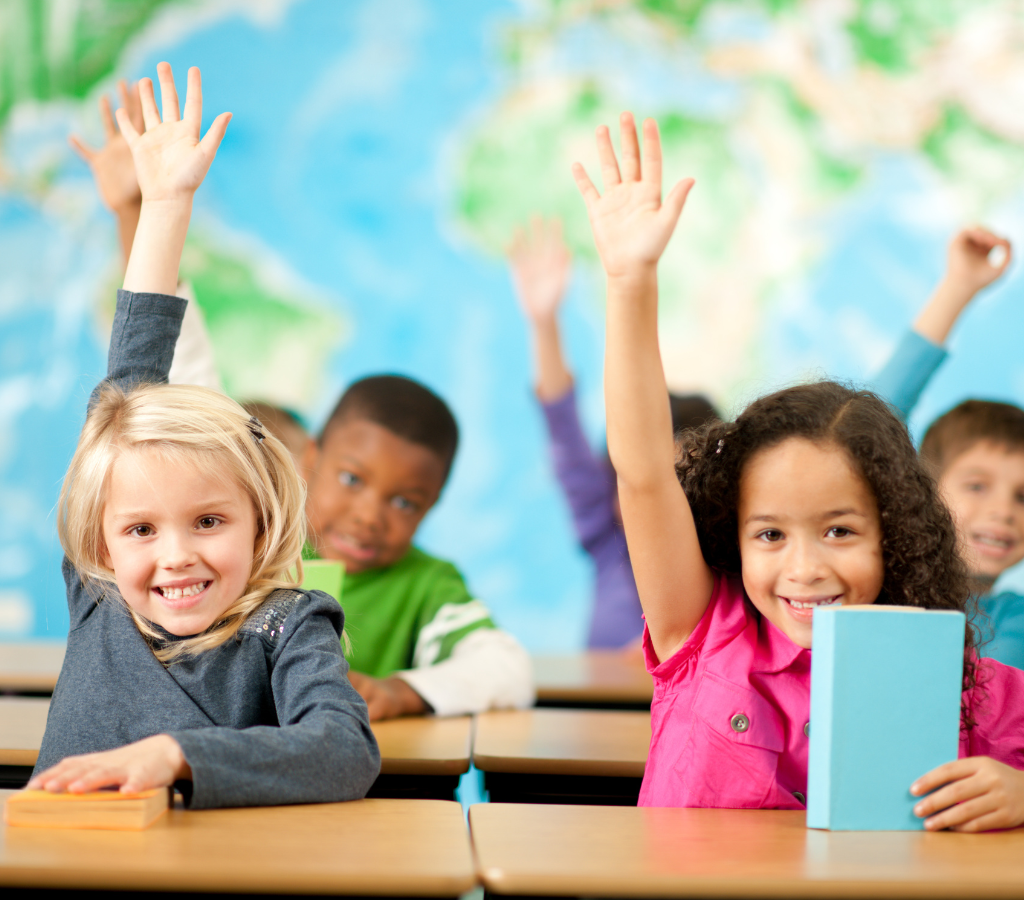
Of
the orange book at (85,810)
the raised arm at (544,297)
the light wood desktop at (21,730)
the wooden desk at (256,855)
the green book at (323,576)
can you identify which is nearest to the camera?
the wooden desk at (256,855)

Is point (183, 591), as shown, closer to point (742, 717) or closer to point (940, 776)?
point (742, 717)

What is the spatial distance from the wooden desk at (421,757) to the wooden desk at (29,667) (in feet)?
2.61

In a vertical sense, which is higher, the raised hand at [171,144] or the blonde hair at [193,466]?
the raised hand at [171,144]

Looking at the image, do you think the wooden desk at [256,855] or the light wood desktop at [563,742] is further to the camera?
the light wood desktop at [563,742]

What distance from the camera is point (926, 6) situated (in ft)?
16.3

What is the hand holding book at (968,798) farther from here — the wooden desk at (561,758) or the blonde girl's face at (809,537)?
the wooden desk at (561,758)

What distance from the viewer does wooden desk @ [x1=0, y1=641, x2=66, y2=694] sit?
2195mm

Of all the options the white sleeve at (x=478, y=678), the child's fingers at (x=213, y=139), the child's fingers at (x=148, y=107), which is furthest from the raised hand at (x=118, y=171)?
the white sleeve at (x=478, y=678)

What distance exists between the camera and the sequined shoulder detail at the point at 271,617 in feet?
4.31

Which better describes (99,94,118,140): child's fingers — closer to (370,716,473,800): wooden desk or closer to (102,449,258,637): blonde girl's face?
(102,449,258,637): blonde girl's face

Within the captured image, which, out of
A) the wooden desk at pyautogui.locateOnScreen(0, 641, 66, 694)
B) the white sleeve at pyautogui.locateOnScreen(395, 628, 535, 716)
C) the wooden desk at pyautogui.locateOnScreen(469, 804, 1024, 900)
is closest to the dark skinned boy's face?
the white sleeve at pyautogui.locateOnScreen(395, 628, 535, 716)

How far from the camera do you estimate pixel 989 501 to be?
2.37 metres

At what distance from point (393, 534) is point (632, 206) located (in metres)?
1.27

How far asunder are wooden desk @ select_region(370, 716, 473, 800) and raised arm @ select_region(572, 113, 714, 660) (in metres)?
0.41
